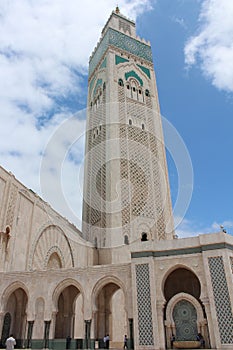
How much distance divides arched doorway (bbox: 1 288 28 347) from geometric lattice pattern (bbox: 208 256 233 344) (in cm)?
526

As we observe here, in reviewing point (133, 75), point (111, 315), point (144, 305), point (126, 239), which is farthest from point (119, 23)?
point (144, 305)

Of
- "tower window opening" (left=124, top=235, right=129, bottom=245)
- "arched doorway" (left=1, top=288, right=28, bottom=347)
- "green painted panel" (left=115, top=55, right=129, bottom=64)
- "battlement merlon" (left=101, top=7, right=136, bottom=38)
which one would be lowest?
"arched doorway" (left=1, top=288, right=28, bottom=347)

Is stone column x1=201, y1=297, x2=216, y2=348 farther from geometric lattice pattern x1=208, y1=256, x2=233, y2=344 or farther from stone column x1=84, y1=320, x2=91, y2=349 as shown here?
stone column x1=84, y1=320, x2=91, y2=349

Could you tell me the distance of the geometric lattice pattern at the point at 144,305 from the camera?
290 inches

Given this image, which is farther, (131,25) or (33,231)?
(131,25)

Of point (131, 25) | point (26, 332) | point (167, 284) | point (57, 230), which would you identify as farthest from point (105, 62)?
point (26, 332)

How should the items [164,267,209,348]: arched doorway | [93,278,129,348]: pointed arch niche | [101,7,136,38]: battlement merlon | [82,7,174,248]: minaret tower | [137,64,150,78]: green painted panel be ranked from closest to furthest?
[164,267,209,348]: arched doorway, [93,278,129,348]: pointed arch niche, [82,7,174,248]: minaret tower, [137,64,150,78]: green painted panel, [101,7,136,38]: battlement merlon

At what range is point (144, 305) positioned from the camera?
768 cm

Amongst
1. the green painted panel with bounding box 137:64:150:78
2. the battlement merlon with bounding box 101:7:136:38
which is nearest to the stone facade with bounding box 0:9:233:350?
the green painted panel with bounding box 137:64:150:78

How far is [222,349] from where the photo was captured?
6.78 meters

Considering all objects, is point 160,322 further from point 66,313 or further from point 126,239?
point 126,239

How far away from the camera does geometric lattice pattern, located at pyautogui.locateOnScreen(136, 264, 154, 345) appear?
7375mm

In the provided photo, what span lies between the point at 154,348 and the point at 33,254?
488 centimetres

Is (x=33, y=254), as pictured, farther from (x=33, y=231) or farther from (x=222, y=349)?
(x=222, y=349)
